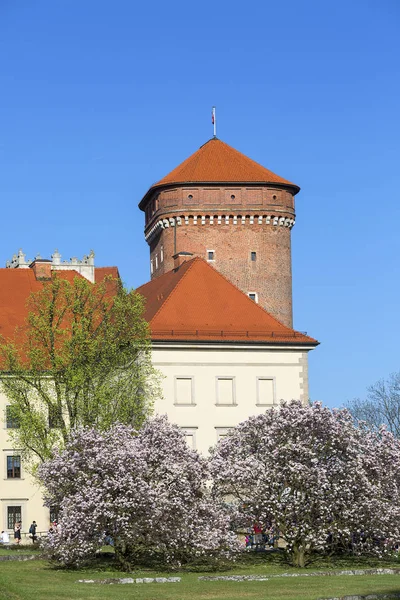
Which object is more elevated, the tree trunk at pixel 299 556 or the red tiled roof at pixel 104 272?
the red tiled roof at pixel 104 272

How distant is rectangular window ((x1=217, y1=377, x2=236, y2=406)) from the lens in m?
62.7

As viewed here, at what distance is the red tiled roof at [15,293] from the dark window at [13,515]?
28.9 ft

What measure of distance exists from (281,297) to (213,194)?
27.0ft

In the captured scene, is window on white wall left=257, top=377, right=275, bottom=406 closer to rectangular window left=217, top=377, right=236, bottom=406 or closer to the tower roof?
rectangular window left=217, top=377, right=236, bottom=406

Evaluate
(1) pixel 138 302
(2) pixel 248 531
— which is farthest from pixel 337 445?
(1) pixel 138 302

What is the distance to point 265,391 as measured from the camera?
63.3m

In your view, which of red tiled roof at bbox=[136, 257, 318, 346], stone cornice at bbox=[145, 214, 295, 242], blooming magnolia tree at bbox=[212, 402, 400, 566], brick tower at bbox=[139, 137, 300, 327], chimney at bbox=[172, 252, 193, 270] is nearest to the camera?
blooming magnolia tree at bbox=[212, 402, 400, 566]

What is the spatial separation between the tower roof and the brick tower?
7 cm

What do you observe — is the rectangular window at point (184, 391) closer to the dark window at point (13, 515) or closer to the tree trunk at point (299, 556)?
the dark window at point (13, 515)

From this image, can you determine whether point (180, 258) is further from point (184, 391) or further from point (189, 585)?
point (189, 585)

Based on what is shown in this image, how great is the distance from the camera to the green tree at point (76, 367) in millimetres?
51438

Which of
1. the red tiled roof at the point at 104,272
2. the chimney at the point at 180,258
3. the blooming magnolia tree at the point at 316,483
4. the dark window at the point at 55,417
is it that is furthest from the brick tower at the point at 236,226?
the blooming magnolia tree at the point at 316,483

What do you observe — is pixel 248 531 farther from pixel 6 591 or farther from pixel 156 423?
pixel 6 591

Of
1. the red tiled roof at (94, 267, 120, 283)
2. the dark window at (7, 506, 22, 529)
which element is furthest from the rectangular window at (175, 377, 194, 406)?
the red tiled roof at (94, 267, 120, 283)
